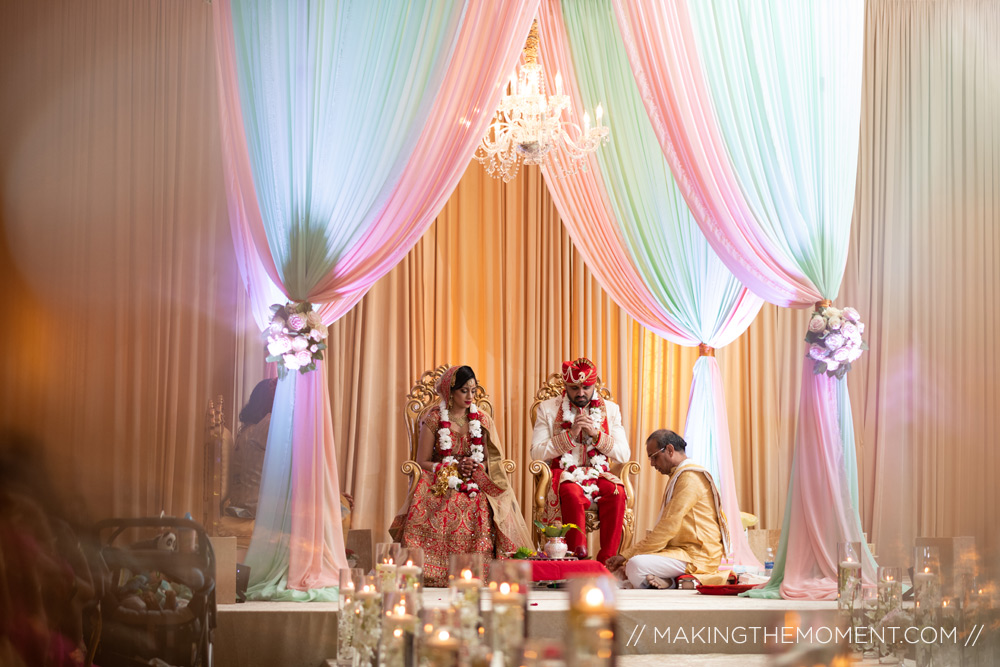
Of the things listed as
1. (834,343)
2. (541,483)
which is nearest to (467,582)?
(834,343)

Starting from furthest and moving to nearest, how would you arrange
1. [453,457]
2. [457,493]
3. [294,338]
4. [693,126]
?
1. [453,457]
2. [457,493]
3. [693,126]
4. [294,338]

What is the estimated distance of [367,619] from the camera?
10.3 ft

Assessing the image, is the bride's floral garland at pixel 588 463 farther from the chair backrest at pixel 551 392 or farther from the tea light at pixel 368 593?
the tea light at pixel 368 593

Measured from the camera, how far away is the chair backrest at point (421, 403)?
6254mm

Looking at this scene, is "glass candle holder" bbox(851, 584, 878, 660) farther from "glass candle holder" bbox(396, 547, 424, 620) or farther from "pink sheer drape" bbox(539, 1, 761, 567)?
"pink sheer drape" bbox(539, 1, 761, 567)

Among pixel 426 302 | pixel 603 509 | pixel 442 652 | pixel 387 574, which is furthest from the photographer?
pixel 426 302

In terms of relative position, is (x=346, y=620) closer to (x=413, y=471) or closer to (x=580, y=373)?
(x=413, y=471)

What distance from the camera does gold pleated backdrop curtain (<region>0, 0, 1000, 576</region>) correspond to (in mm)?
4102

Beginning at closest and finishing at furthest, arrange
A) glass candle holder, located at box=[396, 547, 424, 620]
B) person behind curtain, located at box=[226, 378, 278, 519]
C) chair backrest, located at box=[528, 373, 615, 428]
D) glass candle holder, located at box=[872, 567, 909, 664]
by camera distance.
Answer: glass candle holder, located at box=[396, 547, 424, 620]
glass candle holder, located at box=[872, 567, 909, 664]
person behind curtain, located at box=[226, 378, 278, 519]
chair backrest, located at box=[528, 373, 615, 428]

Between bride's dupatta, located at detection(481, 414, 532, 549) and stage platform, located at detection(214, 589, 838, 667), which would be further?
bride's dupatta, located at detection(481, 414, 532, 549)

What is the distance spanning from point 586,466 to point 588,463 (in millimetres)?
23

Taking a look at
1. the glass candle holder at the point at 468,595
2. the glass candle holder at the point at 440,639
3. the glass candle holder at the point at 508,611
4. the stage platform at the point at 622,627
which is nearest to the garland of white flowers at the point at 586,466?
the stage platform at the point at 622,627

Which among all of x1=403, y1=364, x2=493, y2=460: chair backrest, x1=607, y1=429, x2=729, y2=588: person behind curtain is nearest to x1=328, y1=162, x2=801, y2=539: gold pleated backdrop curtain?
x1=403, y1=364, x2=493, y2=460: chair backrest

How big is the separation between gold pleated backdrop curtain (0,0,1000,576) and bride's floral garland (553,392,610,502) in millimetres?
1339
